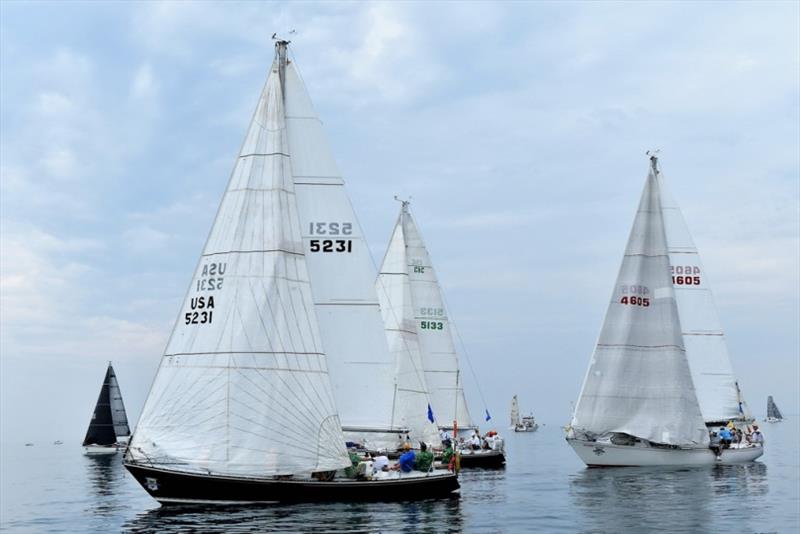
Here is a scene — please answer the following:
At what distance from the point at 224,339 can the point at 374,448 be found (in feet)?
27.1

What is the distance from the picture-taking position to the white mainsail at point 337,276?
116 ft

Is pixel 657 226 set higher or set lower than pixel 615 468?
higher

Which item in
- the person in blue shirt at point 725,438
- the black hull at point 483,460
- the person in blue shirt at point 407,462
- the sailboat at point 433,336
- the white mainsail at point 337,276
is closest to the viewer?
the person in blue shirt at point 407,462

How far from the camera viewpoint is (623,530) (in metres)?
27.4

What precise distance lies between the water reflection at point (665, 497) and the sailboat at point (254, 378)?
20.4ft

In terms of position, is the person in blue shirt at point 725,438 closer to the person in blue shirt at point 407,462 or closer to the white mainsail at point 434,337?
the white mainsail at point 434,337

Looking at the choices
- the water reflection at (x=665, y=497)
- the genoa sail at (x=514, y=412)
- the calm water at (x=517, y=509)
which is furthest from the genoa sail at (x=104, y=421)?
the genoa sail at (x=514, y=412)

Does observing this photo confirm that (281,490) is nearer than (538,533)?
No

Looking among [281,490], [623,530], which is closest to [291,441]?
[281,490]

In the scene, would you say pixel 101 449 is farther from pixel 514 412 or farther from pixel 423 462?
pixel 514 412

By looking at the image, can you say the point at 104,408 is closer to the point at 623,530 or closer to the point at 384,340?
the point at 384,340

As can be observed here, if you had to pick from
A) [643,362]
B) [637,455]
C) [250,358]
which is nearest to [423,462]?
[250,358]

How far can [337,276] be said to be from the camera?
35.6 meters

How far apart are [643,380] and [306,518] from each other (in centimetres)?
2577
